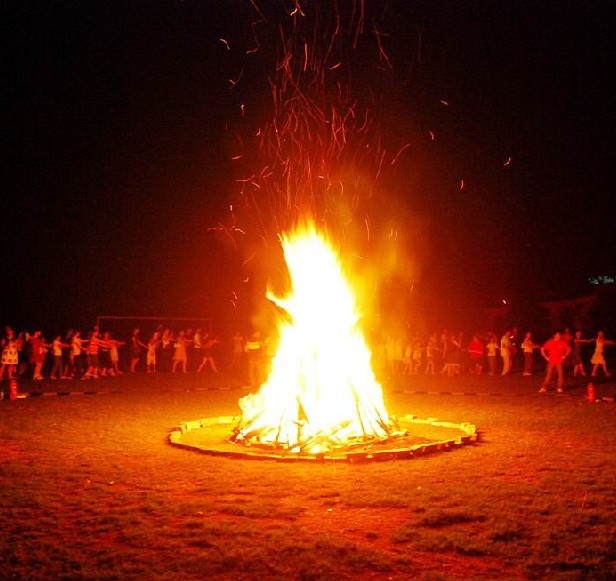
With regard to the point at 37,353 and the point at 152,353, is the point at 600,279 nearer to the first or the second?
the point at 152,353

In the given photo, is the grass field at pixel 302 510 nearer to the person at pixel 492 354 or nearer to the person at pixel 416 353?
the person at pixel 492 354

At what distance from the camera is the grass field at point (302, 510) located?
5.86 meters

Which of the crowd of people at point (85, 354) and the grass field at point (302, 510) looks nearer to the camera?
the grass field at point (302, 510)

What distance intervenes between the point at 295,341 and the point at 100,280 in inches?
1526

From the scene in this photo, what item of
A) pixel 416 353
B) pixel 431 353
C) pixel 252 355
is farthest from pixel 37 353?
pixel 431 353

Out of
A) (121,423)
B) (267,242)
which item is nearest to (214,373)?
(121,423)

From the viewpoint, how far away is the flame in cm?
1169

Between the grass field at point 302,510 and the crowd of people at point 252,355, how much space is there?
35.8ft

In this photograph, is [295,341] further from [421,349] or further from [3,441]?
[421,349]

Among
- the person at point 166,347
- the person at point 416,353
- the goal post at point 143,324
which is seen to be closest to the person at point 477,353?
the person at point 416,353

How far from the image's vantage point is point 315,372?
12.6 metres

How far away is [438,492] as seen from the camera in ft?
27.2

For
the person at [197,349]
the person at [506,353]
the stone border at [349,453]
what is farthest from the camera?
the person at [197,349]

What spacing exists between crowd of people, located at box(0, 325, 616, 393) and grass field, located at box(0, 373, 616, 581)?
35.8 feet
